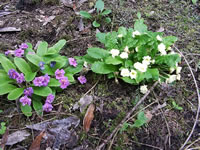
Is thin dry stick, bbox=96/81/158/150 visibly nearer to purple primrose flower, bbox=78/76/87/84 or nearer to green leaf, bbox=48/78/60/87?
purple primrose flower, bbox=78/76/87/84

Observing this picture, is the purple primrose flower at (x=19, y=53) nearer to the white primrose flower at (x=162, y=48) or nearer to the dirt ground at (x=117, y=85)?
the dirt ground at (x=117, y=85)

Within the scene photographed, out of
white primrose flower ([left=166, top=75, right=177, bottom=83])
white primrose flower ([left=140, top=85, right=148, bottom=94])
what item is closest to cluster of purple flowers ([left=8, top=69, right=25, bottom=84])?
white primrose flower ([left=140, top=85, right=148, bottom=94])

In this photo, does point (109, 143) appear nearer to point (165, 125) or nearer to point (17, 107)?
point (165, 125)

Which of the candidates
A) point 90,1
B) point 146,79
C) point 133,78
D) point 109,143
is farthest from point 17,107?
point 90,1

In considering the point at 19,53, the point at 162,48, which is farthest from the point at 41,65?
the point at 162,48

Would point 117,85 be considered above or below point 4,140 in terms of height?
above

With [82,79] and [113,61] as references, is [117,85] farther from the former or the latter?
[82,79]
